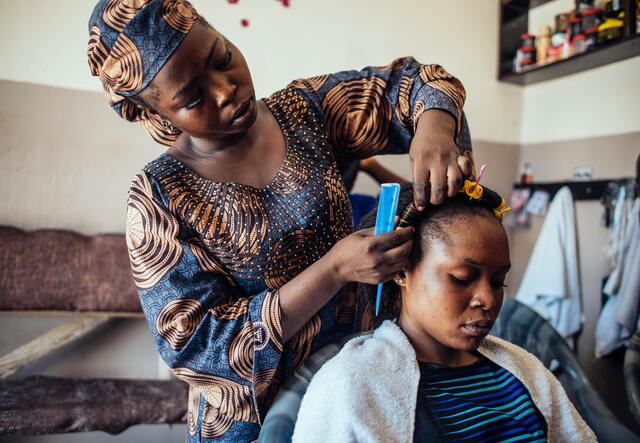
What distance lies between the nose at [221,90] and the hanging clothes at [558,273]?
7.48 feet

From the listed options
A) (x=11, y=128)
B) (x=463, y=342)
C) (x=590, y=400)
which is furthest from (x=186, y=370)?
(x=11, y=128)

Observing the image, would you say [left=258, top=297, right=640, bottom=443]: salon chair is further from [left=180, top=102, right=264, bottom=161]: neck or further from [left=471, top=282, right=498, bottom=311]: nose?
[left=180, top=102, right=264, bottom=161]: neck

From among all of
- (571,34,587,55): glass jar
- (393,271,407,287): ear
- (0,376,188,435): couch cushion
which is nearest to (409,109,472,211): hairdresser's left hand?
(393,271,407,287): ear

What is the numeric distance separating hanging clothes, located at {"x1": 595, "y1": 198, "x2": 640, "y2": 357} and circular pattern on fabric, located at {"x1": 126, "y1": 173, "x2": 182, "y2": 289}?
2142 millimetres

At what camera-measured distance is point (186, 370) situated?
813mm

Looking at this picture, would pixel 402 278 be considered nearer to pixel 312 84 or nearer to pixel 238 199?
pixel 238 199

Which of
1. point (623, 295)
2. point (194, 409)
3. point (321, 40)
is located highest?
point (321, 40)

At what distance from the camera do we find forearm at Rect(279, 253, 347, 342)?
73 centimetres

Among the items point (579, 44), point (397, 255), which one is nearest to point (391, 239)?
point (397, 255)

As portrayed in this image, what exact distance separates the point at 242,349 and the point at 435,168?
1.52 ft

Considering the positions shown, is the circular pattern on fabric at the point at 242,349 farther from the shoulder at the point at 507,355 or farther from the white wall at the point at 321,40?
the white wall at the point at 321,40

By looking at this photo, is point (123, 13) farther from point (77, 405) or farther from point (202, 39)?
point (77, 405)

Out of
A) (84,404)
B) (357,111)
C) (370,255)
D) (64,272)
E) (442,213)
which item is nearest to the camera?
(370,255)

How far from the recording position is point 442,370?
953 mm
